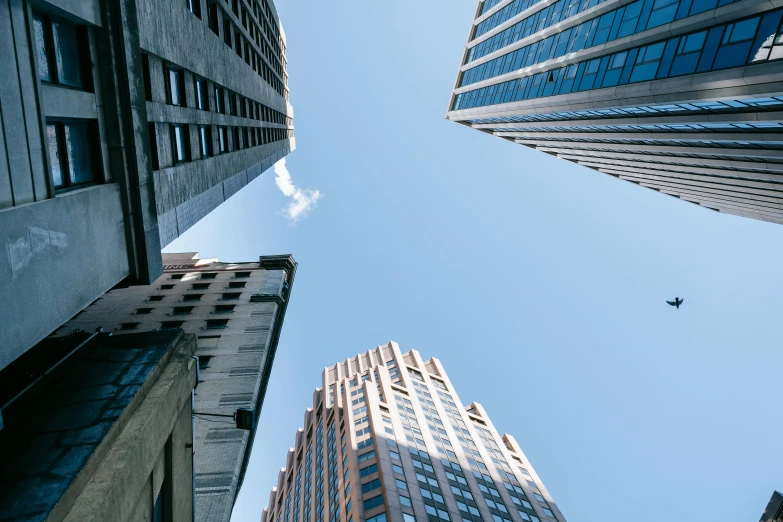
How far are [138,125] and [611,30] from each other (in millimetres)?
36121

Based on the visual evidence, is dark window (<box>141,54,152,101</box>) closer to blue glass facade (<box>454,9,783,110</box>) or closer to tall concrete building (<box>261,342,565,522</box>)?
blue glass facade (<box>454,9,783,110</box>)

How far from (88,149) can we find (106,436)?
24.3 ft

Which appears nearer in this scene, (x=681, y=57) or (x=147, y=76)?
(x=147, y=76)

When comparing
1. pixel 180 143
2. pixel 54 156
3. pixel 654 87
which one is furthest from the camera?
pixel 654 87

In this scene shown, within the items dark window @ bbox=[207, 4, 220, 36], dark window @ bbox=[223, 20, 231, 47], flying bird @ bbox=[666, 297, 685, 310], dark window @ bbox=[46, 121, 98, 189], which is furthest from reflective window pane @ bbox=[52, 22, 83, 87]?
flying bird @ bbox=[666, 297, 685, 310]

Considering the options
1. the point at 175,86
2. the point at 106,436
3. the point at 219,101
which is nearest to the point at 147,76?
the point at 175,86

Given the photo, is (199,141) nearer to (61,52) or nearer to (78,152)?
(78,152)

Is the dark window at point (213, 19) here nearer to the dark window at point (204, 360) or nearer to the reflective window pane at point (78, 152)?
the reflective window pane at point (78, 152)

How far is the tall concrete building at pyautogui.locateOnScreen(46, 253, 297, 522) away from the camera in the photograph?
23.1 meters

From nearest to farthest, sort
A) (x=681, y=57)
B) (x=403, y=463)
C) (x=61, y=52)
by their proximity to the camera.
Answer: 1. (x=61, y=52)
2. (x=681, y=57)
3. (x=403, y=463)

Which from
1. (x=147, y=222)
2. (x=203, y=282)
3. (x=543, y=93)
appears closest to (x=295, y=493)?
(x=203, y=282)

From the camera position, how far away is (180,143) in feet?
64.0

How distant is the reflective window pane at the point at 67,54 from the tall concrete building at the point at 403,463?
146 feet

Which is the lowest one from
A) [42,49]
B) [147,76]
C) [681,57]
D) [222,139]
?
[222,139]
